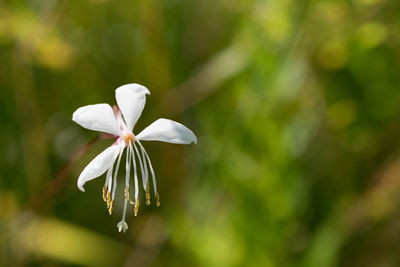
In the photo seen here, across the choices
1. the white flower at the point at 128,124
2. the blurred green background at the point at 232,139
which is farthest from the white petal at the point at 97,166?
the blurred green background at the point at 232,139

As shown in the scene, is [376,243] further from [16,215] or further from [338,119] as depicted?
[16,215]

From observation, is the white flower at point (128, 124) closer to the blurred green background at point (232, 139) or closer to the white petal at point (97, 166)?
the white petal at point (97, 166)

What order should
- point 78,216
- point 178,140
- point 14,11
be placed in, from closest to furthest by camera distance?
point 178,140 → point 14,11 → point 78,216

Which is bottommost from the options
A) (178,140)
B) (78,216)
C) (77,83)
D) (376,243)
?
(178,140)

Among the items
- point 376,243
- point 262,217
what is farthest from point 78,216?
point 376,243

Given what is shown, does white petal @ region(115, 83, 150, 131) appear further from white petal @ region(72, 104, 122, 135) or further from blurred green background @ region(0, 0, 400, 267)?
blurred green background @ region(0, 0, 400, 267)

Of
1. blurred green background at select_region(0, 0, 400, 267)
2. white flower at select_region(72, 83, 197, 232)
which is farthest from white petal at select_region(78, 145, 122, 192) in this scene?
blurred green background at select_region(0, 0, 400, 267)
